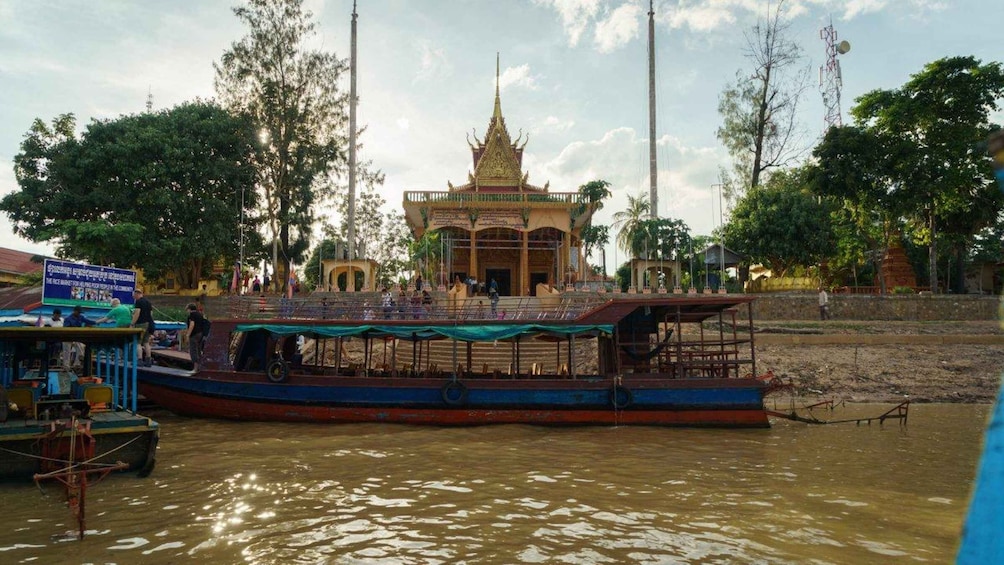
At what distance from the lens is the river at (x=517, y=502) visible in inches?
214

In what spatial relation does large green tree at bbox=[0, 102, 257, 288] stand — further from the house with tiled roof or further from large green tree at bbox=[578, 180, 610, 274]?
large green tree at bbox=[578, 180, 610, 274]

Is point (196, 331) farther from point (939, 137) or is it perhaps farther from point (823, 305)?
point (939, 137)

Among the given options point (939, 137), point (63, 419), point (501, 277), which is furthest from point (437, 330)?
point (939, 137)

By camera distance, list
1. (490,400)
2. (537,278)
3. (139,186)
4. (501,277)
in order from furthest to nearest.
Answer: (537,278)
(501,277)
(139,186)
(490,400)

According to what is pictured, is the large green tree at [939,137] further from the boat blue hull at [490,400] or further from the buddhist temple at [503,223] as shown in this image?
the boat blue hull at [490,400]

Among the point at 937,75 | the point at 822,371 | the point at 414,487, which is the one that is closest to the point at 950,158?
the point at 937,75

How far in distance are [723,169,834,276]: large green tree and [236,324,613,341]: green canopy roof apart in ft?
63.0

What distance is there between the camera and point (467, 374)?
44.8ft

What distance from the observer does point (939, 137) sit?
81.3ft

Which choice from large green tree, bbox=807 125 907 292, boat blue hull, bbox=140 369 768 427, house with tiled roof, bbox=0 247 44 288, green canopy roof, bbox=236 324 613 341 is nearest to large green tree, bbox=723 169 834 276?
large green tree, bbox=807 125 907 292

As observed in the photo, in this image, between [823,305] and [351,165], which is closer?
[823,305]

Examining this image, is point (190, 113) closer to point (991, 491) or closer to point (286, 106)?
point (286, 106)

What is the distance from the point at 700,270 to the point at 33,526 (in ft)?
135

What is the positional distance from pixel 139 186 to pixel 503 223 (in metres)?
16.5
